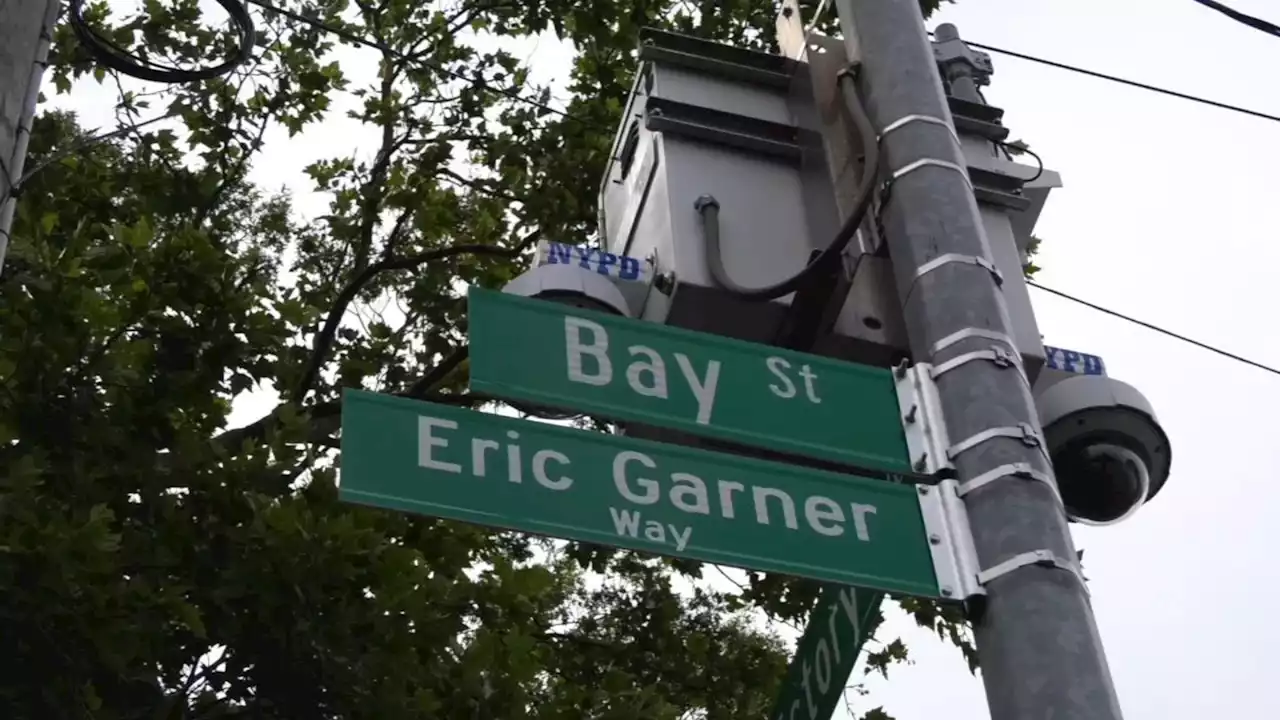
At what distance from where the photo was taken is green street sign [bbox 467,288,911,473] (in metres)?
2.94

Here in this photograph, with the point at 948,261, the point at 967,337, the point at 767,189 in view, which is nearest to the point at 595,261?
the point at 767,189

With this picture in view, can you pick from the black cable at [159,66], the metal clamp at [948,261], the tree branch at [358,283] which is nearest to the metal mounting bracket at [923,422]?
the metal clamp at [948,261]

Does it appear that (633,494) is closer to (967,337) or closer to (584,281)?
(967,337)

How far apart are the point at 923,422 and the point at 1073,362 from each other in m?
1.03

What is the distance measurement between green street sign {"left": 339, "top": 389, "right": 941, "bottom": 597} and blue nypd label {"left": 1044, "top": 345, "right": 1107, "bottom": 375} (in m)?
1.09

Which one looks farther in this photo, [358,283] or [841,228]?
[358,283]

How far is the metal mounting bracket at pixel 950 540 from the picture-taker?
264 centimetres

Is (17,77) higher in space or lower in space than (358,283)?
lower

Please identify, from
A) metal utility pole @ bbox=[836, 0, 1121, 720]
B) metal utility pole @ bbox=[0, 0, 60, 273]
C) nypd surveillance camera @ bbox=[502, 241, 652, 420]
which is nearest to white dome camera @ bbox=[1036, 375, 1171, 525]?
metal utility pole @ bbox=[836, 0, 1121, 720]

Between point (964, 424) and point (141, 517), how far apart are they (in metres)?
4.44

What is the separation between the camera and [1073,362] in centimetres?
378

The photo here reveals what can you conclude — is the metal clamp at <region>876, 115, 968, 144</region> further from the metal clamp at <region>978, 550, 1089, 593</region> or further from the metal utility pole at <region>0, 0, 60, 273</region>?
the metal utility pole at <region>0, 0, 60, 273</region>

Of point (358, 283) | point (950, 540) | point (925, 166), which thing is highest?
point (358, 283)

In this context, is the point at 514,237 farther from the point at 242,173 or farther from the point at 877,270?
the point at 877,270
